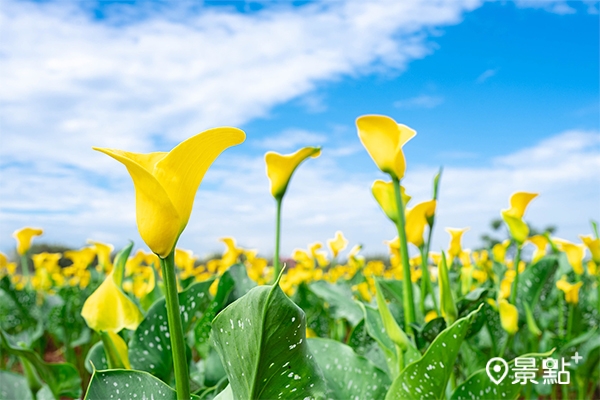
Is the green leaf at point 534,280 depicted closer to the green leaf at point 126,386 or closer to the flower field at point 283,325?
the flower field at point 283,325

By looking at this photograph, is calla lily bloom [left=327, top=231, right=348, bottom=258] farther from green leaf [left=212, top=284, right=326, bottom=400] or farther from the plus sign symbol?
green leaf [left=212, top=284, right=326, bottom=400]

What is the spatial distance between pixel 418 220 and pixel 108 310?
1.70ft

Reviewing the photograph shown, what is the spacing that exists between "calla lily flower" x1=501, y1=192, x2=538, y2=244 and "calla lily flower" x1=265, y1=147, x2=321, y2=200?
A: 1.49ft

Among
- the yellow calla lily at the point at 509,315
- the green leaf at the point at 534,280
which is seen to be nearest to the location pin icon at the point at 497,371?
the yellow calla lily at the point at 509,315

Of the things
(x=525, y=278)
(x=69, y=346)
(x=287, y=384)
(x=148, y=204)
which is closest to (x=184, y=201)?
(x=148, y=204)

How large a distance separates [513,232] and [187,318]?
669mm

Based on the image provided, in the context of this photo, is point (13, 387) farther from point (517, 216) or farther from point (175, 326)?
point (517, 216)

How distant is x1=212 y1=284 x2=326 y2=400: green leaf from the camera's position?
41 centimetres

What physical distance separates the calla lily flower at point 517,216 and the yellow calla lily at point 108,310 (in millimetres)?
735

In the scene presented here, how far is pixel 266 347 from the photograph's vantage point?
0.43 meters

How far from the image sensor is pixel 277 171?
870 millimetres

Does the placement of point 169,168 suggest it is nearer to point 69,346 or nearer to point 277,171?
point 277,171

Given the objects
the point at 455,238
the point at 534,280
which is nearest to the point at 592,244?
the point at 534,280

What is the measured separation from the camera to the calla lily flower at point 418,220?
901 millimetres
